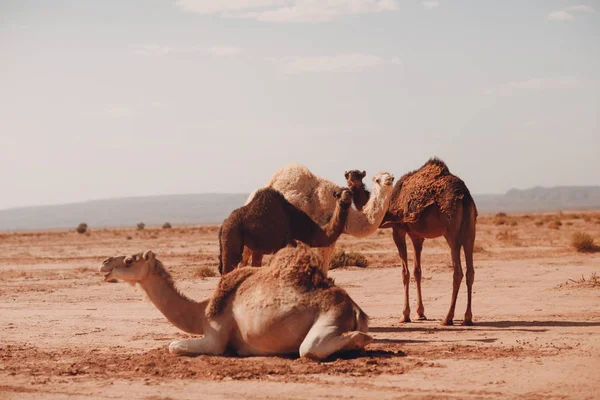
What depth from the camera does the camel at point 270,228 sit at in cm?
1265

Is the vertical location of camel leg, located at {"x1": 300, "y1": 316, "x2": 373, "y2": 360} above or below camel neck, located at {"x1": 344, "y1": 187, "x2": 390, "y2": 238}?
below

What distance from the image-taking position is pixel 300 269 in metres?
10.1

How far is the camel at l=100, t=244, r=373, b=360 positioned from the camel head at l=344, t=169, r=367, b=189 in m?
3.83

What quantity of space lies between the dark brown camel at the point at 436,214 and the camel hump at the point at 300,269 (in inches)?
143

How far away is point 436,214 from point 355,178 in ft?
4.48

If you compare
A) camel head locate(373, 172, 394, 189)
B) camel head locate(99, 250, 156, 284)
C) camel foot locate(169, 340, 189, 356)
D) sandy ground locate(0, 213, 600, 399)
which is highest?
camel head locate(373, 172, 394, 189)

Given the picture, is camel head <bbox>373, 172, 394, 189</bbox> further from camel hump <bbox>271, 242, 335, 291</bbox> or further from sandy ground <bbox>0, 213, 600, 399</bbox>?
camel hump <bbox>271, 242, 335, 291</bbox>

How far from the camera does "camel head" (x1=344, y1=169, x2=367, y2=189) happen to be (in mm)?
14102

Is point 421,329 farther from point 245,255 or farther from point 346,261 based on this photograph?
point 346,261

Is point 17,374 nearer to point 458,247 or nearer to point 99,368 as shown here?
point 99,368

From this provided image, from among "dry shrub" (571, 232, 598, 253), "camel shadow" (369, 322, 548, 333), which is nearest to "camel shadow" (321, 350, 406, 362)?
"camel shadow" (369, 322, 548, 333)

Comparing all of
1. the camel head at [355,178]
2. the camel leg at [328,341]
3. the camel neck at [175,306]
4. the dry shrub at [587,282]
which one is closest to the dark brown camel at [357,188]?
the camel head at [355,178]

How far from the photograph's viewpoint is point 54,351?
1109cm

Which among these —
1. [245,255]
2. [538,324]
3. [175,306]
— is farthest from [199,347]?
[538,324]
